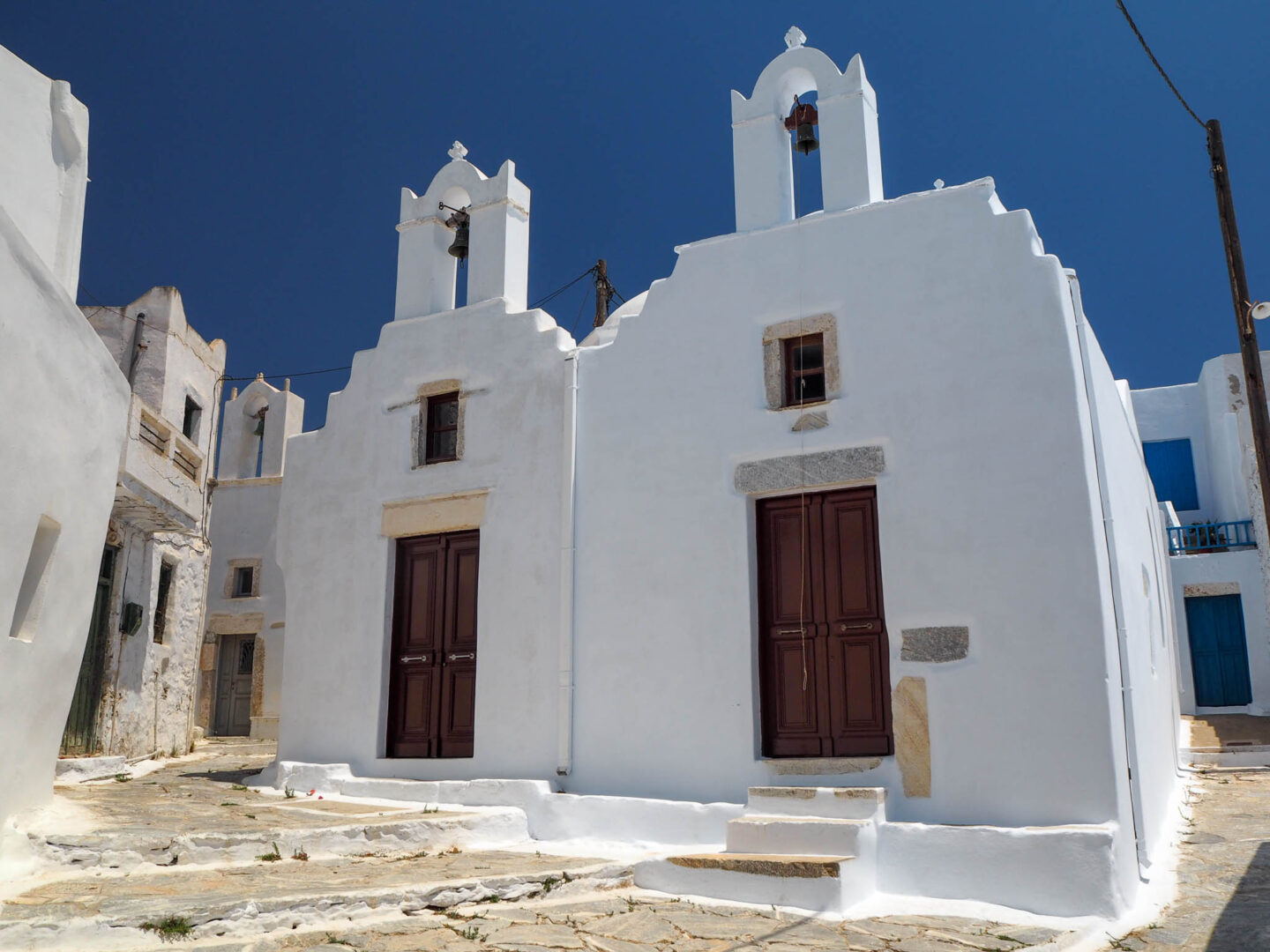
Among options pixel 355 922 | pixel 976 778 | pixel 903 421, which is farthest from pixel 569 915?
pixel 903 421

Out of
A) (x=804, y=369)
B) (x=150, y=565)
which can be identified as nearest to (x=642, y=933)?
(x=804, y=369)

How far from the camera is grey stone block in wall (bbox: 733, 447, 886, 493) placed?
749 centimetres

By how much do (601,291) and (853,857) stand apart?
12.9 m

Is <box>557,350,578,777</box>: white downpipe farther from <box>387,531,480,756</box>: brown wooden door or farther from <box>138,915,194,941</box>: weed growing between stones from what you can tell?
<box>138,915,194,941</box>: weed growing between stones

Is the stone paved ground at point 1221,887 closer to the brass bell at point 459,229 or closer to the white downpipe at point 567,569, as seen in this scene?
the white downpipe at point 567,569

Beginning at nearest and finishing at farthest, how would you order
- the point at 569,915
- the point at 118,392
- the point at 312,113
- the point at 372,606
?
the point at 569,915 < the point at 118,392 < the point at 372,606 < the point at 312,113

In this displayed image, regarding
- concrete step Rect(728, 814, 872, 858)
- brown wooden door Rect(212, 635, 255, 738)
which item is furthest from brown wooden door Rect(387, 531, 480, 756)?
brown wooden door Rect(212, 635, 255, 738)

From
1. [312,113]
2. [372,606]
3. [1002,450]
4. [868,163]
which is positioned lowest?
[372,606]

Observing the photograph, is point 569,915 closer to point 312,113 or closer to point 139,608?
point 139,608

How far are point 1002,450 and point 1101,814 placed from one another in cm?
228

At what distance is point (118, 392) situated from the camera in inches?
280

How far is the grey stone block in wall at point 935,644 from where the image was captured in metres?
6.91

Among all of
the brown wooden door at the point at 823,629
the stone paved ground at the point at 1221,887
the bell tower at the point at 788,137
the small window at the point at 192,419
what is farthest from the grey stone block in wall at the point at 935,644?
the small window at the point at 192,419

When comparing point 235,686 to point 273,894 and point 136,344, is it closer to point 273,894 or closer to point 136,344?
point 136,344
